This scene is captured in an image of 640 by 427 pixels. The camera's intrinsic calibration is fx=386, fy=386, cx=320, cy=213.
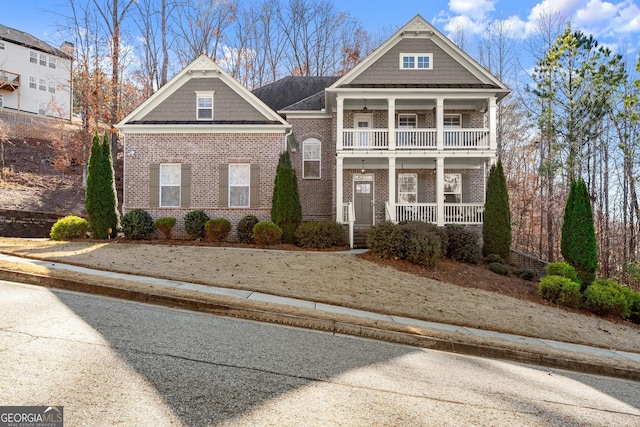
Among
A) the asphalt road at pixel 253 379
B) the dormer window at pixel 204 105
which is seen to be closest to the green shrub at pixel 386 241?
the asphalt road at pixel 253 379

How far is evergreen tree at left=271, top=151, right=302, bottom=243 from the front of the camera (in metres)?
14.0

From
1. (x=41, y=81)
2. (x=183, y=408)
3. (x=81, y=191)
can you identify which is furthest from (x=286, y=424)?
(x=41, y=81)

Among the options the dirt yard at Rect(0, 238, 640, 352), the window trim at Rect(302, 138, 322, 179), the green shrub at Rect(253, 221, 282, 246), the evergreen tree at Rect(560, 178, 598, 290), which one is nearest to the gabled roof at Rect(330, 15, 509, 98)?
the window trim at Rect(302, 138, 322, 179)

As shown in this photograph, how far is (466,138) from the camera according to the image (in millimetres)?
15938

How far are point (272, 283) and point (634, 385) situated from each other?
6.42 meters

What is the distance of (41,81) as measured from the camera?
110ft

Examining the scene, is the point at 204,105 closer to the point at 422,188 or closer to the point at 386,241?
the point at 386,241

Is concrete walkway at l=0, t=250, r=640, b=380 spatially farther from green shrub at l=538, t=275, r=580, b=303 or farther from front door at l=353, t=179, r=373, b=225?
front door at l=353, t=179, r=373, b=225

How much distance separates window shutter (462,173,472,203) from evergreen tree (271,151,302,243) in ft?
25.3

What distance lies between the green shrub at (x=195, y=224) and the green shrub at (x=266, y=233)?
2.25 metres

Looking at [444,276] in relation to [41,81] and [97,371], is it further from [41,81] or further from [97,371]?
[41,81]

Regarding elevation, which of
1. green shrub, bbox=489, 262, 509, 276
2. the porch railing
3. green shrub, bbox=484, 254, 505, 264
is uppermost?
the porch railing

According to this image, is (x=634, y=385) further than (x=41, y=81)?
No

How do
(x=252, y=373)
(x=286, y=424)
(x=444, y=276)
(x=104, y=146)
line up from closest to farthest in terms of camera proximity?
1. (x=286, y=424)
2. (x=252, y=373)
3. (x=444, y=276)
4. (x=104, y=146)
